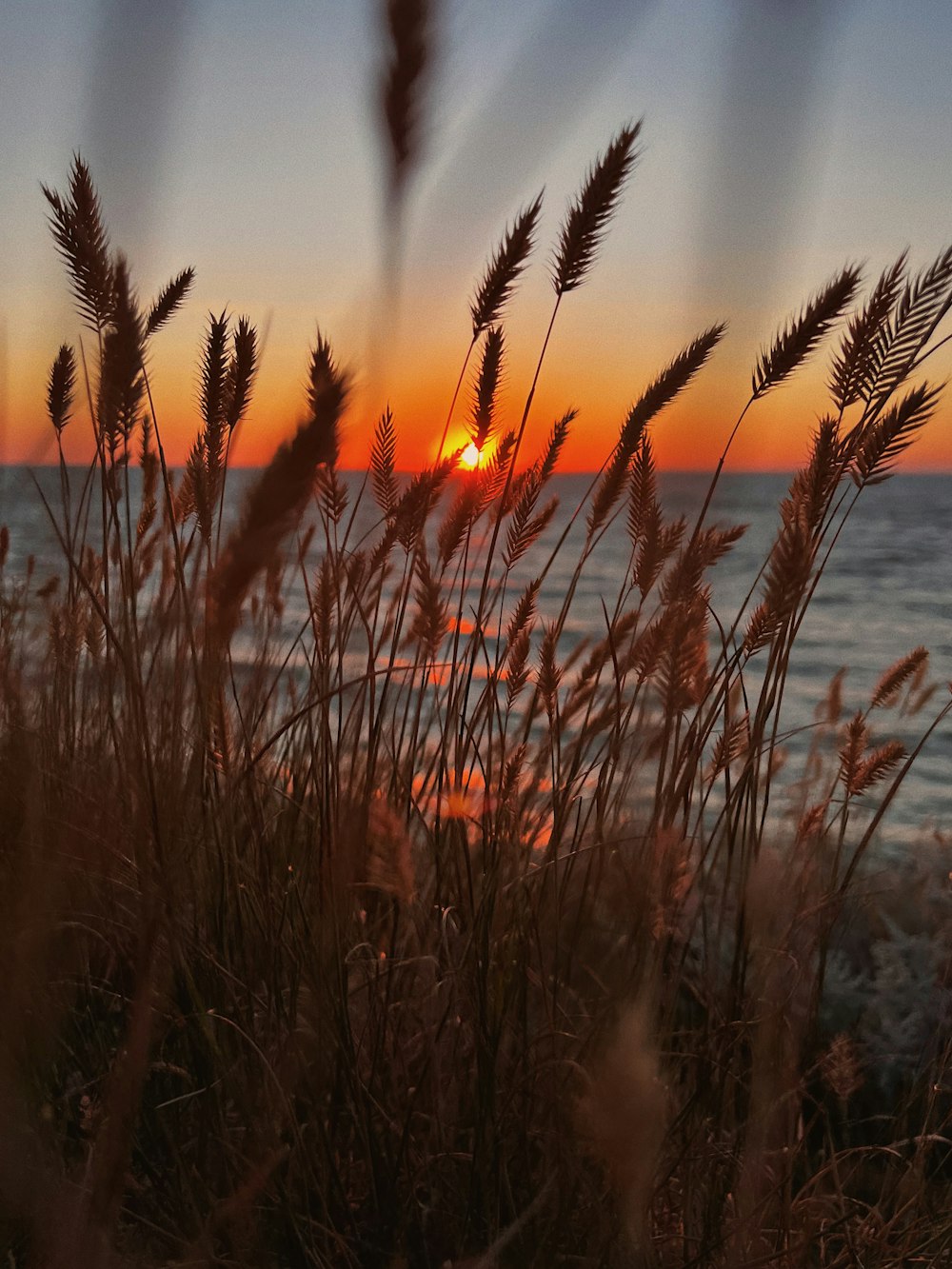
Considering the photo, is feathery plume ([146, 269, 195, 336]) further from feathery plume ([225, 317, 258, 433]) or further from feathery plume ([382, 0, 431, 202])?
feathery plume ([382, 0, 431, 202])

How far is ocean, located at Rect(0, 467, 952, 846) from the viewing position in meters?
0.98

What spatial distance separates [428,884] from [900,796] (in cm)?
419

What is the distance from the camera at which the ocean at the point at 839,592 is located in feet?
3.20

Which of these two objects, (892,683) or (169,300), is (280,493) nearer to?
(169,300)

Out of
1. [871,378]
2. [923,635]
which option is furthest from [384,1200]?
[923,635]

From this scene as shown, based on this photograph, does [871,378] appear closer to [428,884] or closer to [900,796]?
[428,884]

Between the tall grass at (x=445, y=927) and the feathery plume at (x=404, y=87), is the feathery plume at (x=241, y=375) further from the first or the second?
the feathery plume at (x=404, y=87)

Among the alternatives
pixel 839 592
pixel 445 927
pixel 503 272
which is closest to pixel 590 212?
pixel 503 272

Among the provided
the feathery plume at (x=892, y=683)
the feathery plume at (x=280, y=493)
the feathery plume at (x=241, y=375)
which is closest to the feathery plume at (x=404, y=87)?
the feathery plume at (x=280, y=493)

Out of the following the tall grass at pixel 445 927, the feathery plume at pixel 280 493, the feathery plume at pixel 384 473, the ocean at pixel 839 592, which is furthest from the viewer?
the feathery plume at pixel 384 473

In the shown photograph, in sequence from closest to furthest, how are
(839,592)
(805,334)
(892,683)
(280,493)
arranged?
1. (280,493)
2. (805,334)
3. (892,683)
4. (839,592)

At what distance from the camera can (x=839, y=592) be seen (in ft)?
37.3

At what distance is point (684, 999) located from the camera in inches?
73.4

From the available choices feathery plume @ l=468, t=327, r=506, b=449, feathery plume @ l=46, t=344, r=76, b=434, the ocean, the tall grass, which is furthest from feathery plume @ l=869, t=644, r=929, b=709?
feathery plume @ l=46, t=344, r=76, b=434
